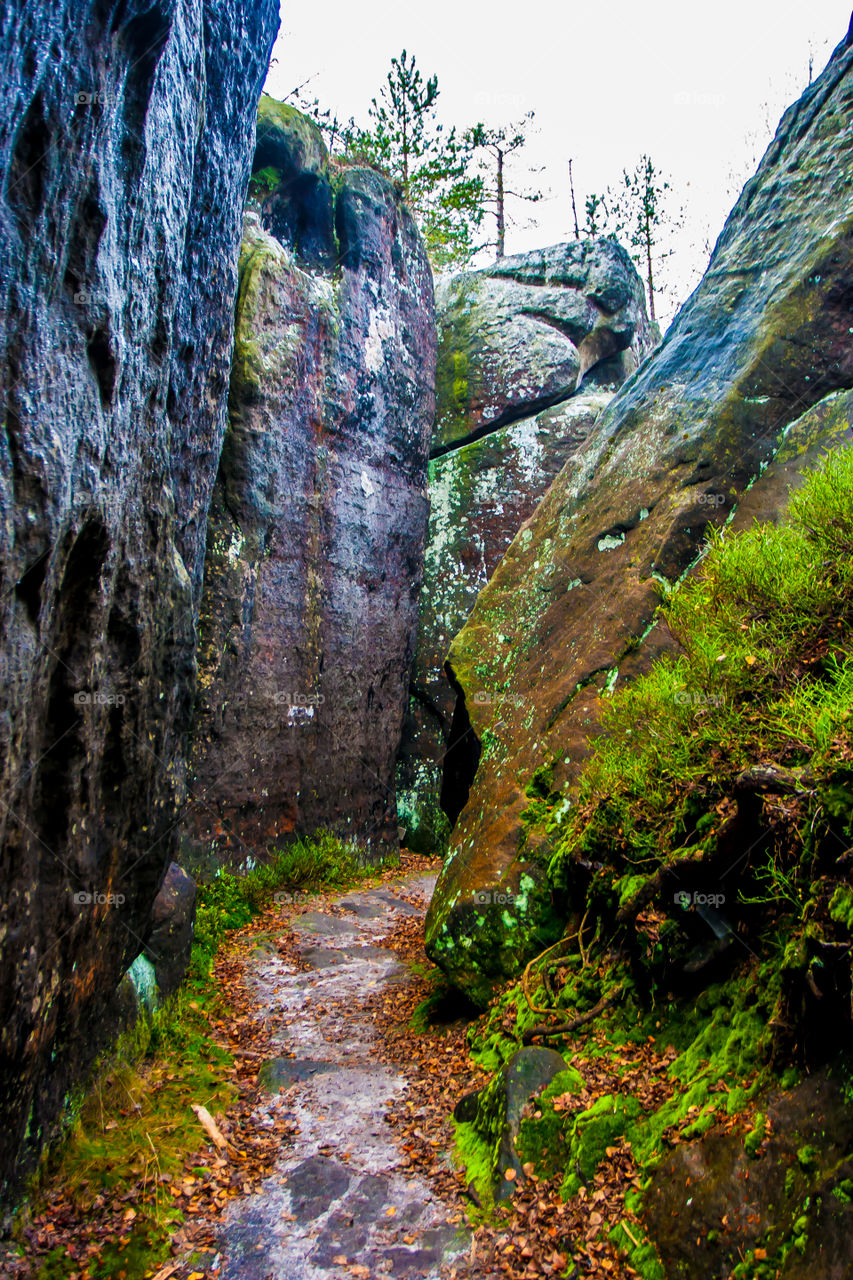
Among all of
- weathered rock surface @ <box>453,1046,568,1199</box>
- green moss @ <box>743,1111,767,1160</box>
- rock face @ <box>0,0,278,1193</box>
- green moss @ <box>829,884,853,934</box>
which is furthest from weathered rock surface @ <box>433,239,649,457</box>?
green moss @ <box>743,1111,767,1160</box>

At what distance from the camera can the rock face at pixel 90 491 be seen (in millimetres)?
3166

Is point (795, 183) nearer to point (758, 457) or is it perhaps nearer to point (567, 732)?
point (758, 457)

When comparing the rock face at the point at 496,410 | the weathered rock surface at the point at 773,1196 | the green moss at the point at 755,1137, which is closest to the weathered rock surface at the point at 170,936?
the weathered rock surface at the point at 773,1196

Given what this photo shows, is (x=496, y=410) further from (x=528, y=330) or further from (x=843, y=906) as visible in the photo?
(x=843, y=906)

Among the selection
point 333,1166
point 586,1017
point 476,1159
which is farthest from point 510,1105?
→ point 333,1166

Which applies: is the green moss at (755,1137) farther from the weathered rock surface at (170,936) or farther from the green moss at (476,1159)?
the weathered rock surface at (170,936)

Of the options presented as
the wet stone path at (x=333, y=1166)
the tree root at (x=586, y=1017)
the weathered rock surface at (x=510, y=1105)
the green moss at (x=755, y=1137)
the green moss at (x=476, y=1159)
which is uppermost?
the green moss at (x=755, y=1137)

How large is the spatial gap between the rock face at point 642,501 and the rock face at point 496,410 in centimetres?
413

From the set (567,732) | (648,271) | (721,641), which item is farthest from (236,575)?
(648,271)

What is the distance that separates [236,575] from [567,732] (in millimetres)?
4749

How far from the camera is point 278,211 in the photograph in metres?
10.4

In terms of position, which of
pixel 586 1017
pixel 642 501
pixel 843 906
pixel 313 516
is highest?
pixel 313 516

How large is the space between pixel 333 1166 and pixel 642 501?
16.6 ft

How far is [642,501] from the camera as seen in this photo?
640 centimetres
